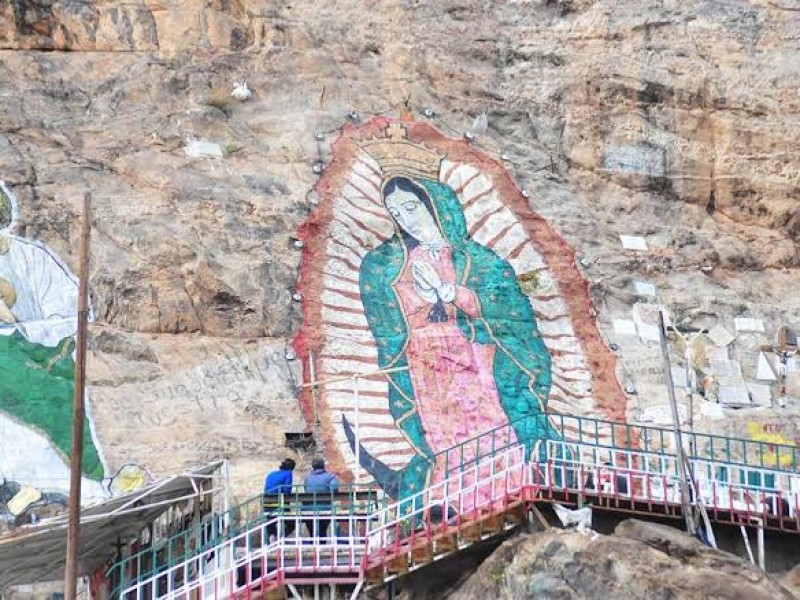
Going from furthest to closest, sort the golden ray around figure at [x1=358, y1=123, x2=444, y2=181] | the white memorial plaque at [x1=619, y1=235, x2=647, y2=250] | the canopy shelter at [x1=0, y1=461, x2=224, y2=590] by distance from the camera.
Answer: the white memorial plaque at [x1=619, y1=235, x2=647, y2=250], the golden ray around figure at [x1=358, y1=123, x2=444, y2=181], the canopy shelter at [x1=0, y1=461, x2=224, y2=590]

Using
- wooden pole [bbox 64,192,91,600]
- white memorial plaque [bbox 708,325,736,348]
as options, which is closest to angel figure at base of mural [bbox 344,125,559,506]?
white memorial plaque [bbox 708,325,736,348]

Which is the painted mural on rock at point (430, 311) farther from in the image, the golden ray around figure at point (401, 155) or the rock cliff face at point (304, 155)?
the rock cliff face at point (304, 155)

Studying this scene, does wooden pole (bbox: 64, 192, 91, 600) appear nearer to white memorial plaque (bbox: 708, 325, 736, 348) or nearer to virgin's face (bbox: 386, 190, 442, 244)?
virgin's face (bbox: 386, 190, 442, 244)

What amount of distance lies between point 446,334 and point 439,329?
132mm

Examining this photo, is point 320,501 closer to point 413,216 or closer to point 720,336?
point 413,216

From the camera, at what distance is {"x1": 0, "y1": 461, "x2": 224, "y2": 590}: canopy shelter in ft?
48.1

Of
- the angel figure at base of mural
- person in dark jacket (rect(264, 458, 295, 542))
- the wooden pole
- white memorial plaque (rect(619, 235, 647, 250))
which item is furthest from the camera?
white memorial plaque (rect(619, 235, 647, 250))

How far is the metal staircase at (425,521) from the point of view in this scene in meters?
15.1

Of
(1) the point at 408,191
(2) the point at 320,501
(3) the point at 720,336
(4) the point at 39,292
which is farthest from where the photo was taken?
(3) the point at 720,336

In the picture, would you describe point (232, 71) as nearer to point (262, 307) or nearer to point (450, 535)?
point (262, 307)

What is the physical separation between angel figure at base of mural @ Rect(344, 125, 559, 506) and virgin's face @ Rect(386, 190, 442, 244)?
0.6 inches

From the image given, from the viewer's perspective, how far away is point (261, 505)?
610 inches

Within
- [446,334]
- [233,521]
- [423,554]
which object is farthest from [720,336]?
[233,521]

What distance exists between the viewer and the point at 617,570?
1448 cm
